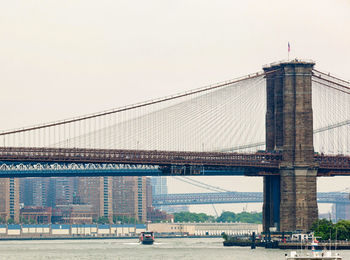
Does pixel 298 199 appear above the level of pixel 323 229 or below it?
above

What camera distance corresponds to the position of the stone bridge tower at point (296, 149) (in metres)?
157

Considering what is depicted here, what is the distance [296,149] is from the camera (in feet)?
518

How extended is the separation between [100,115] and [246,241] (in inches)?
1168

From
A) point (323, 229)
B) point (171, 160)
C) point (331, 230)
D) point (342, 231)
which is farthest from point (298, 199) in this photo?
point (171, 160)

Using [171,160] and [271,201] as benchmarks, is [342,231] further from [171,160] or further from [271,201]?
[171,160]

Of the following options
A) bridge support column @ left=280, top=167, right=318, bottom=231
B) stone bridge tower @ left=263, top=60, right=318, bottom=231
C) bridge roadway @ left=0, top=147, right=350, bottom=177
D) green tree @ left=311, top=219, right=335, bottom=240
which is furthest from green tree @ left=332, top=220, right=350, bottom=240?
bridge roadway @ left=0, top=147, right=350, bottom=177

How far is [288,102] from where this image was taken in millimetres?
158250

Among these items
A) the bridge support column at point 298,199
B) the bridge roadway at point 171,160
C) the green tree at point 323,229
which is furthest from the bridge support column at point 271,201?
the green tree at point 323,229

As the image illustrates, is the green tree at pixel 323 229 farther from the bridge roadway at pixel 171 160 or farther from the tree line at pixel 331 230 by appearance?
the bridge roadway at pixel 171 160

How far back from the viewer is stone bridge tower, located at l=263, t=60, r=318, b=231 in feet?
516

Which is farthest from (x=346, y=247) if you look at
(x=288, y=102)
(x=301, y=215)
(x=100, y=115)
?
(x=100, y=115)

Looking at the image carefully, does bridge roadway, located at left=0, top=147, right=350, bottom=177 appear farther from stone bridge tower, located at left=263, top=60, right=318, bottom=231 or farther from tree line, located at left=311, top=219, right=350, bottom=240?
tree line, located at left=311, top=219, right=350, bottom=240

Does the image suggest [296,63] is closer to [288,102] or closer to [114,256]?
[288,102]

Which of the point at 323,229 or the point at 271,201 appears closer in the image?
the point at 323,229
